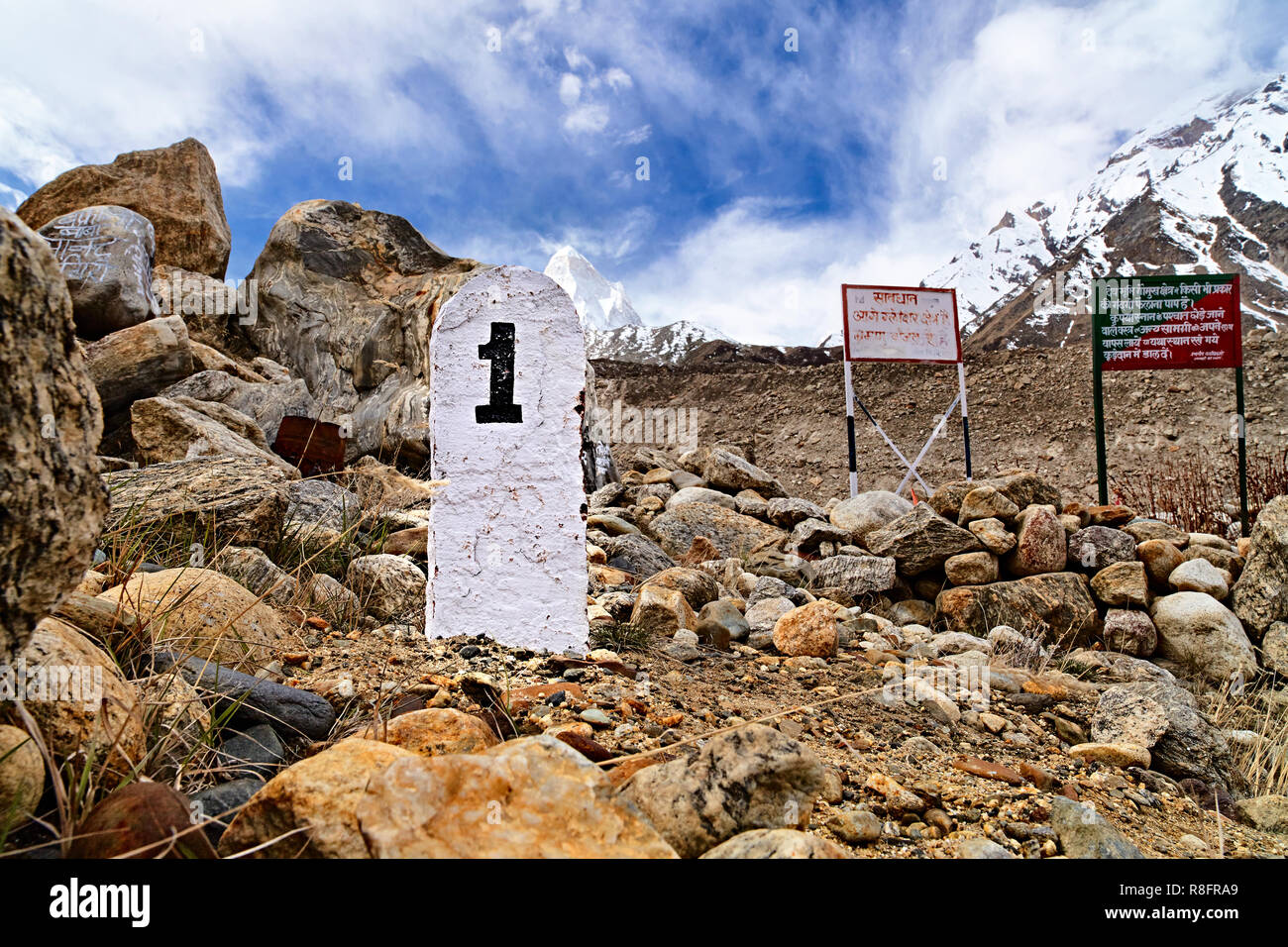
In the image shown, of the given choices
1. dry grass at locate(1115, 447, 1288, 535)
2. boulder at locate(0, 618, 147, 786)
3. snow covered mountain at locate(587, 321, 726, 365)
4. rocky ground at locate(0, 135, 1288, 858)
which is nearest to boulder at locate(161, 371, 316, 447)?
rocky ground at locate(0, 135, 1288, 858)

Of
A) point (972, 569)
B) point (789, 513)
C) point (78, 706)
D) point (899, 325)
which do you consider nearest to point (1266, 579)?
point (972, 569)

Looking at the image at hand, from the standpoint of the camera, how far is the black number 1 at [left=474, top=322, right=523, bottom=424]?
288 centimetres

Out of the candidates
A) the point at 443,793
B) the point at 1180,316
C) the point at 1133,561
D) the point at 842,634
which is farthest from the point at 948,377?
the point at 443,793

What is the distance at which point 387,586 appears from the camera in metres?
3.27

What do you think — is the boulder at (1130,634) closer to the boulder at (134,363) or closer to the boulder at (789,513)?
the boulder at (789,513)

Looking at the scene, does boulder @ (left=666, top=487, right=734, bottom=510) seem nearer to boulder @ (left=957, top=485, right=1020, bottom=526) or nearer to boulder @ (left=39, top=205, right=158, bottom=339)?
boulder @ (left=957, top=485, right=1020, bottom=526)

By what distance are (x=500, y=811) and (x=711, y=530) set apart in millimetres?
4551

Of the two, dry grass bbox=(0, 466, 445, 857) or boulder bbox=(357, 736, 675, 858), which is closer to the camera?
boulder bbox=(357, 736, 675, 858)

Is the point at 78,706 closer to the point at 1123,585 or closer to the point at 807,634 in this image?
the point at 807,634

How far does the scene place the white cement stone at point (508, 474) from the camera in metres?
2.83

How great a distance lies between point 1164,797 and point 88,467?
116 inches

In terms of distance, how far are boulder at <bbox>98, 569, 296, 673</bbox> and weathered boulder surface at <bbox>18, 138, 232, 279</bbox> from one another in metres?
8.69

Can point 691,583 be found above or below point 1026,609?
above

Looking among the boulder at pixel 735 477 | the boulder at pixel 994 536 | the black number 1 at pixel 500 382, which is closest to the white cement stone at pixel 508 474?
the black number 1 at pixel 500 382
